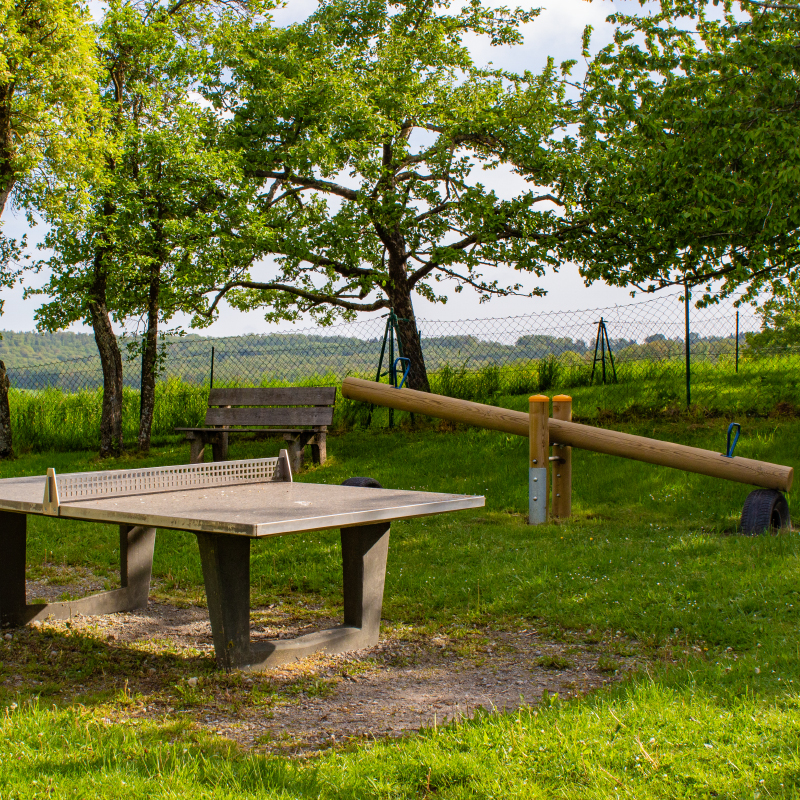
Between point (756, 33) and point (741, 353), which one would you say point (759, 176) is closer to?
point (756, 33)

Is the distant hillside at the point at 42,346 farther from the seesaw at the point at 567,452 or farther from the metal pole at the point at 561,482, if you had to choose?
the metal pole at the point at 561,482

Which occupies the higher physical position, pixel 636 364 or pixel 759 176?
pixel 759 176

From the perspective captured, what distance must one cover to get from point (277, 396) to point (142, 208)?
159 inches

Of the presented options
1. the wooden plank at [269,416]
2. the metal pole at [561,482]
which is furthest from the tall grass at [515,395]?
the metal pole at [561,482]

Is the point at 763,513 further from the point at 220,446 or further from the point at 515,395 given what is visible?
the point at 515,395

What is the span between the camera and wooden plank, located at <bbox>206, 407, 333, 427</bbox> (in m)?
11.6

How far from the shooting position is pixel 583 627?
4.49m

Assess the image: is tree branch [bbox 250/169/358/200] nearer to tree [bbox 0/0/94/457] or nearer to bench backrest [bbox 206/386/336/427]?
tree [bbox 0/0/94/457]

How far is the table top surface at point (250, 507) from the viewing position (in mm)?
3242

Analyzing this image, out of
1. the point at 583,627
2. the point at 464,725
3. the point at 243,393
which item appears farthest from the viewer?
the point at 243,393

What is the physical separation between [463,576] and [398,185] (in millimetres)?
10289

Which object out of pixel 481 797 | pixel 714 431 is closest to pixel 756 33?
pixel 714 431

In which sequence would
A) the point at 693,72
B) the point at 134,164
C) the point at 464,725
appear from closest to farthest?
the point at 464,725, the point at 693,72, the point at 134,164

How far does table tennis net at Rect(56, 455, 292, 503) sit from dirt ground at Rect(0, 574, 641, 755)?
90 centimetres
